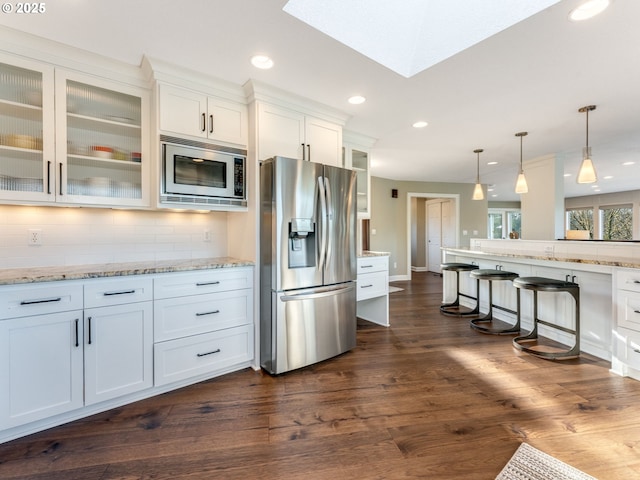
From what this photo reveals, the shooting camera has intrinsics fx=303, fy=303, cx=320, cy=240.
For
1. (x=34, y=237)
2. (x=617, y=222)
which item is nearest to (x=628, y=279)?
(x=34, y=237)

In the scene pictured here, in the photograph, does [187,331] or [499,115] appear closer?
[187,331]

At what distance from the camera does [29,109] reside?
6.63 ft

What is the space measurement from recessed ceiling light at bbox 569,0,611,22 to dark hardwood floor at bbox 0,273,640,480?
7.83 ft

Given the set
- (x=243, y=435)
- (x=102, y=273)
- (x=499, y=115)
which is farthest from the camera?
(x=499, y=115)

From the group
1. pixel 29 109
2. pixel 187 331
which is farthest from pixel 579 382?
pixel 29 109

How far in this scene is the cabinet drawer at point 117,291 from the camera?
1.88 metres

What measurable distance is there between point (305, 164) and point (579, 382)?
274 cm

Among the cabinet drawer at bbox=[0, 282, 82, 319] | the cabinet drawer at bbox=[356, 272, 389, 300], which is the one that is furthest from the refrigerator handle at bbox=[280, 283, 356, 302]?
the cabinet drawer at bbox=[0, 282, 82, 319]

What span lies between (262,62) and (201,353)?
7.27 feet

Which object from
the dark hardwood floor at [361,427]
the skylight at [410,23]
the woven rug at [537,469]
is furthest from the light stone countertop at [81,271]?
the woven rug at [537,469]

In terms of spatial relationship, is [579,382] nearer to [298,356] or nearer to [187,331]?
[298,356]

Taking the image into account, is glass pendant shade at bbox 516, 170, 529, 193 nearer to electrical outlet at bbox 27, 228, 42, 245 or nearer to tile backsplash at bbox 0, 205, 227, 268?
tile backsplash at bbox 0, 205, 227, 268

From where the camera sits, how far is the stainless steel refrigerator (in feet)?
8.00

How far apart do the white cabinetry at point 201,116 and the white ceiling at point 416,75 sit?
8.5 inches
